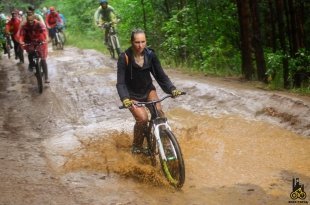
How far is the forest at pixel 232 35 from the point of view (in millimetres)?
10531

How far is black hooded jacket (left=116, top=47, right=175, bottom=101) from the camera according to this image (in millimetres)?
6082

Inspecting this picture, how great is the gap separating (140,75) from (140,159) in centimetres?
128

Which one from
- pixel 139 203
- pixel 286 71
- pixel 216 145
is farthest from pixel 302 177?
pixel 286 71

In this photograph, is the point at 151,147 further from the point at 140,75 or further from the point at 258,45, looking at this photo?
the point at 258,45

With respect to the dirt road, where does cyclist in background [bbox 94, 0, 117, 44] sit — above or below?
above

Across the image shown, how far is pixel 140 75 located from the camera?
20.6 feet

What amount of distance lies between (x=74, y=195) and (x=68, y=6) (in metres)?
25.3

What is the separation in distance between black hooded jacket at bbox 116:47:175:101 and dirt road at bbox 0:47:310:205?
1067 mm

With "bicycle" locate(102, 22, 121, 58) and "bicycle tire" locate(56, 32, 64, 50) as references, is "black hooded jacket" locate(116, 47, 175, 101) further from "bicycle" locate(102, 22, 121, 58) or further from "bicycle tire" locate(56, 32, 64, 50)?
"bicycle tire" locate(56, 32, 64, 50)

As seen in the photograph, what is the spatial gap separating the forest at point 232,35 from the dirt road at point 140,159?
109cm

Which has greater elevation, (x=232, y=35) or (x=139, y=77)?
(x=232, y=35)

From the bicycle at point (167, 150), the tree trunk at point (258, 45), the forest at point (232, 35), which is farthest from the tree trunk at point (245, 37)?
the bicycle at point (167, 150)

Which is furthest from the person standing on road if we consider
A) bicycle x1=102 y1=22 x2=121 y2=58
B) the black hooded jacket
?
A: bicycle x1=102 y1=22 x2=121 y2=58

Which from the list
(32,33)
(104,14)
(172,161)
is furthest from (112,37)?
(172,161)
